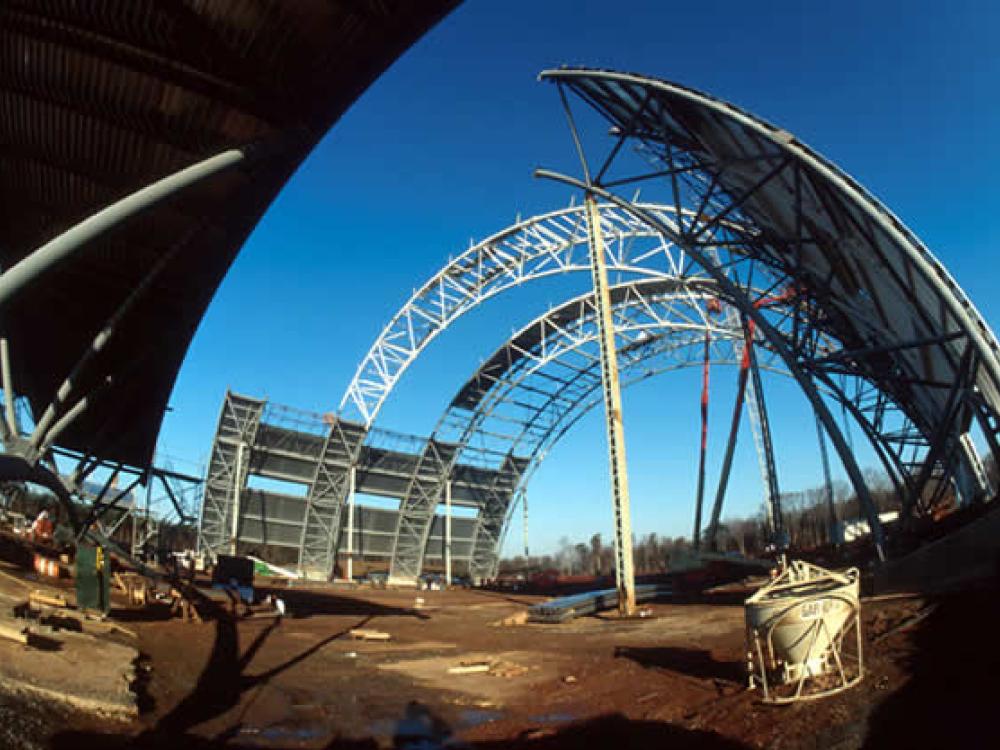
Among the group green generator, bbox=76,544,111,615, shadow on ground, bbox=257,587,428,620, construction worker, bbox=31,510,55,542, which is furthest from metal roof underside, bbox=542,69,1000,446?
construction worker, bbox=31,510,55,542

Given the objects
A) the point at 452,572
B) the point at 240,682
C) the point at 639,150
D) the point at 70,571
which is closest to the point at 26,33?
the point at 240,682

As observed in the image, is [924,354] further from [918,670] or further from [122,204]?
[122,204]

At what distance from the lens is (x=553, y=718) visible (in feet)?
25.5

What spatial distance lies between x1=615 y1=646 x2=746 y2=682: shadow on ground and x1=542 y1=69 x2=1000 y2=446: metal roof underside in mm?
5802

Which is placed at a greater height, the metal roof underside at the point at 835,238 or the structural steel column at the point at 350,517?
the metal roof underside at the point at 835,238

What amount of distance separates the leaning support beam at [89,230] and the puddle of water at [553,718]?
7956 mm

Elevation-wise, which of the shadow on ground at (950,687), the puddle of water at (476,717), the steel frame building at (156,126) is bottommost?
the puddle of water at (476,717)

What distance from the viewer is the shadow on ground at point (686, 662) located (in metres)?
8.40

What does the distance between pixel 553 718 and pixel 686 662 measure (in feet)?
9.80

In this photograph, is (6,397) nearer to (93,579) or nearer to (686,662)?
(93,579)

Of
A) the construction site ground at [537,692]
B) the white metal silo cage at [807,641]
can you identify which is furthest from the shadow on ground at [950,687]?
the white metal silo cage at [807,641]

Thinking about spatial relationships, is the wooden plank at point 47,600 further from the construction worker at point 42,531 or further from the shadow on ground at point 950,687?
the construction worker at point 42,531

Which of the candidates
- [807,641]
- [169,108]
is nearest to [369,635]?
[807,641]

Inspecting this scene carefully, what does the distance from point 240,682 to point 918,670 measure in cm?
1024
